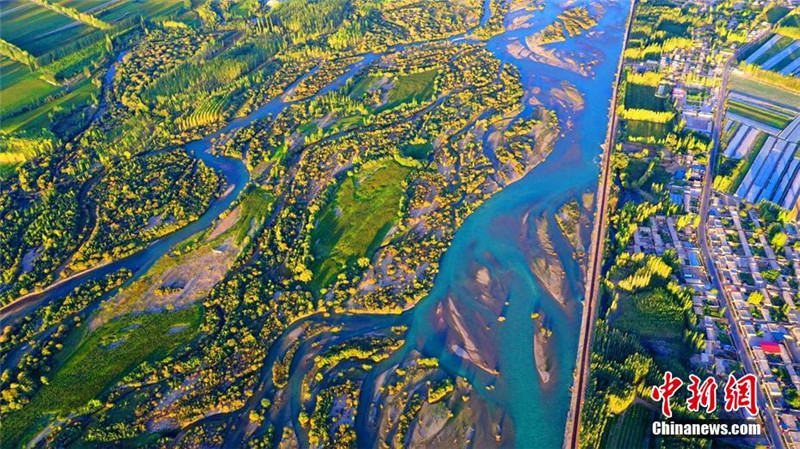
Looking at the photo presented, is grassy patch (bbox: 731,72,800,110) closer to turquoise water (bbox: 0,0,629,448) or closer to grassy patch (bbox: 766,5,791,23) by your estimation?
turquoise water (bbox: 0,0,629,448)

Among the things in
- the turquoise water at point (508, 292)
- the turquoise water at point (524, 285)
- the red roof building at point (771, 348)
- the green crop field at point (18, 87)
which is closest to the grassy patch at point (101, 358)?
the turquoise water at point (508, 292)

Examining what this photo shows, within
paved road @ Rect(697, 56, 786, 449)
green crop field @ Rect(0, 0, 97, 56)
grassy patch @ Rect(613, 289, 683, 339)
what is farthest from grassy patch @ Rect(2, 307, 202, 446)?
green crop field @ Rect(0, 0, 97, 56)

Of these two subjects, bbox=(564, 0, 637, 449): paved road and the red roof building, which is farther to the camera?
the red roof building

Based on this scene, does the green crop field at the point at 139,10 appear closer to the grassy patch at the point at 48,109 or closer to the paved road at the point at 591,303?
the grassy patch at the point at 48,109

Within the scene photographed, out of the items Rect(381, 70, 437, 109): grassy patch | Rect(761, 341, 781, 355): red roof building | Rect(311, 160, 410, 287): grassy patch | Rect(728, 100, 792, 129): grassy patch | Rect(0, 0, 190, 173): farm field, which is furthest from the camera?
Rect(381, 70, 437, 109): grassy patch

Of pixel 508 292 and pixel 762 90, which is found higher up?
pixel 762 90

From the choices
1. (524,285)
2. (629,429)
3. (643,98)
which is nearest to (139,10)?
(643,98)

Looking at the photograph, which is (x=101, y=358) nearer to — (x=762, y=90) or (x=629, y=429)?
(x=629, y=429)
